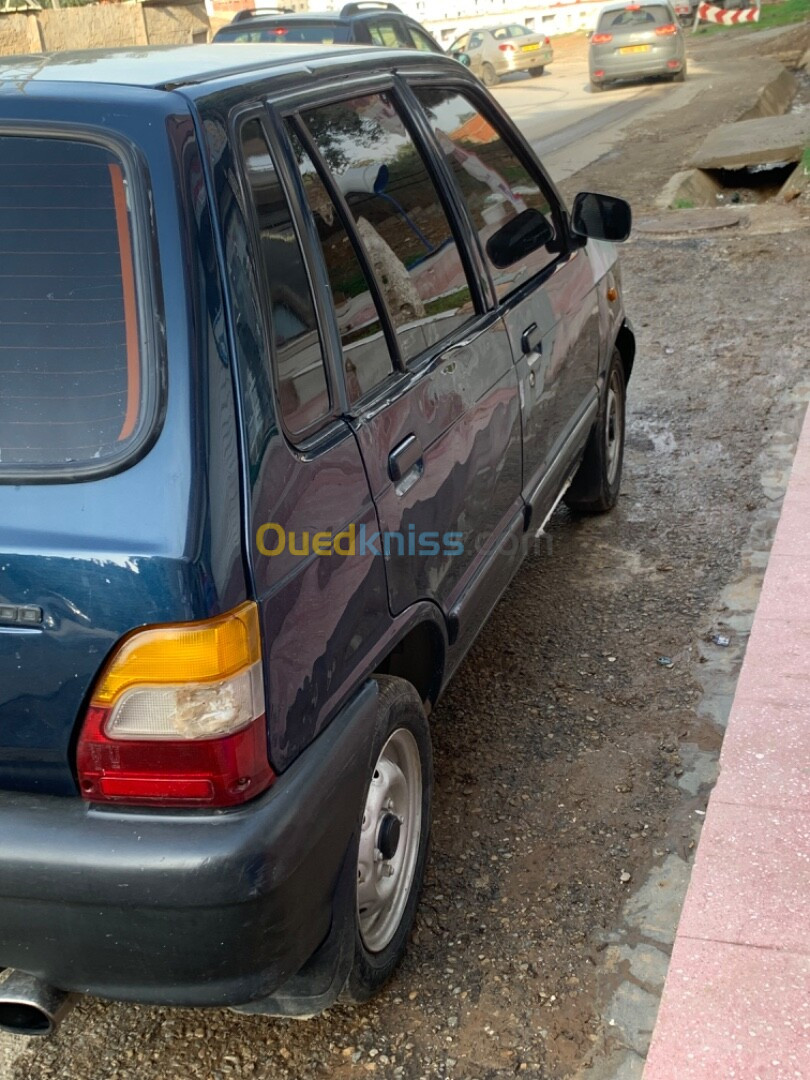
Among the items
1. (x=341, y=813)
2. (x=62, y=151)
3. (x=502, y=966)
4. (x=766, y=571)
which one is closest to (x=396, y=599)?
(x=341, y=813)

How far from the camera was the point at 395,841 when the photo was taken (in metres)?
2.69

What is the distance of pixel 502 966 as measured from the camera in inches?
109

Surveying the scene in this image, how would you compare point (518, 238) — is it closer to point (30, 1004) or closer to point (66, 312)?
point (66, 312)

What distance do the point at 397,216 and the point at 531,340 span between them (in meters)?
0.87

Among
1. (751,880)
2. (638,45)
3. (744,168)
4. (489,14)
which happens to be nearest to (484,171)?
(751,880)

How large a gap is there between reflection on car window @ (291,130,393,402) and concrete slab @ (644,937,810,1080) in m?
1.53

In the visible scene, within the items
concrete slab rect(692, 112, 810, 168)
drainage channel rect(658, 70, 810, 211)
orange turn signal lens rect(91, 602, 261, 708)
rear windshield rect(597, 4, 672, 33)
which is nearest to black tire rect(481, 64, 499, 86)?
rear windshield rect(597, 4, 672, 33)

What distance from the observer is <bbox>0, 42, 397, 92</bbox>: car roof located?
233 centimetres

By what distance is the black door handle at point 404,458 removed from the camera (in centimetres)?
260

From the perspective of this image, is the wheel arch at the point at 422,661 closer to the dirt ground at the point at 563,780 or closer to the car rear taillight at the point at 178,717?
the dirt ground at the point at 563,780

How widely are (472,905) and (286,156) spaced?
1892 millimetres

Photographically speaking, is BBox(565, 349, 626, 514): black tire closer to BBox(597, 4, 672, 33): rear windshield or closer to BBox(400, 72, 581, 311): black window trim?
BBox(400, 72, 581, 311): black window trim

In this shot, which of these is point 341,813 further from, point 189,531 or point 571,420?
point 571,420

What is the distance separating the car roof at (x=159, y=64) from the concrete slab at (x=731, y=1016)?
2220 mm
